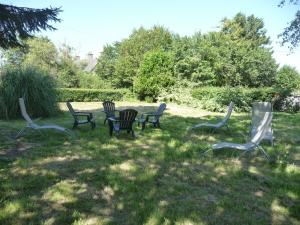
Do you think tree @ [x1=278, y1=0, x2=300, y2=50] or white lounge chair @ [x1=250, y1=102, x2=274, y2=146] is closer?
white lounge chair @ [x1=250, y1=102, x2=274, y2=146]

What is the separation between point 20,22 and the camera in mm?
8914

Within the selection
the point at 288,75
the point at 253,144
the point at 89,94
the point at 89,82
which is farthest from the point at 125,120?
the point at 288,75

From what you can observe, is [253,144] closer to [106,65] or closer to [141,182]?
[141,182]

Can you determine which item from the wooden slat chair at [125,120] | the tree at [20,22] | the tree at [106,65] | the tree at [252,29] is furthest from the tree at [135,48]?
the wooden slat chair at [125,120]

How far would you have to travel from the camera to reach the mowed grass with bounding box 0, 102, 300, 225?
3750 millimetres

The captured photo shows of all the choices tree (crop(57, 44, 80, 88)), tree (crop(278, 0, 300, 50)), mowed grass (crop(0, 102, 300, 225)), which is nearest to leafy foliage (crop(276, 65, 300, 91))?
tree (crop(278, 0, 300, 50))

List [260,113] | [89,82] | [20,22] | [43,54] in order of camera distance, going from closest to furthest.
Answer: [260,113]
[20,22]
[89,82]
[43,54]

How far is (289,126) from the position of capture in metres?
12.0

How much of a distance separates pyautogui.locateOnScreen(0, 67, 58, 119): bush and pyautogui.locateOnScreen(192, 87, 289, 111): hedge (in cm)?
932

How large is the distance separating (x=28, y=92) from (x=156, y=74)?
12441mm

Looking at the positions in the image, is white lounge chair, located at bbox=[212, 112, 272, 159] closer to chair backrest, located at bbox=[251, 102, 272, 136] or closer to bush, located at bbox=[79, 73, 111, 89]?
chair backrest, located at bbox=[251, 102, 272, 136]

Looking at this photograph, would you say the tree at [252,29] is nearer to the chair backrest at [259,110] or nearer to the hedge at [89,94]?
the hedge at [89,94]

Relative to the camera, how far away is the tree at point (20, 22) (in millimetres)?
8680

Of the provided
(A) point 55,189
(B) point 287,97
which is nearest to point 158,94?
(B) point 287,97
